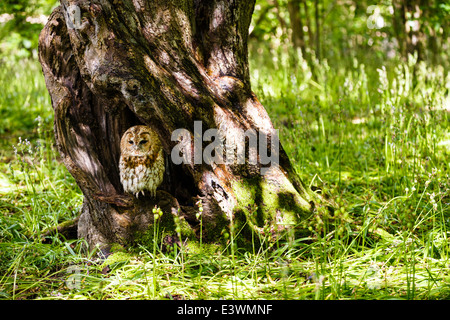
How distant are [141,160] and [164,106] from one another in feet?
1.45

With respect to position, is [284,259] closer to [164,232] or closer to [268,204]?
[268,204]

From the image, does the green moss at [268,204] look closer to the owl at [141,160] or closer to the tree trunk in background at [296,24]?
the owl at [141,160]

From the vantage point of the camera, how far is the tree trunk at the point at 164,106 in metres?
2.40

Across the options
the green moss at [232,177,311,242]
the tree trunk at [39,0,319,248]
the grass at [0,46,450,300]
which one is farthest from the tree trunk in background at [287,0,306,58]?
the green moss at [232,177,311,242]

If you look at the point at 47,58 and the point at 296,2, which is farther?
the point at 296,2

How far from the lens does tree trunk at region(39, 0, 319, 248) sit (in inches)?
94.6

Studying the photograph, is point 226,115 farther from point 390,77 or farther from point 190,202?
point 390,77

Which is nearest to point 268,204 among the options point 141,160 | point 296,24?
point 141,160

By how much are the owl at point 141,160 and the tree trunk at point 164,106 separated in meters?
0.11

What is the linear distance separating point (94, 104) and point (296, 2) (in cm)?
701

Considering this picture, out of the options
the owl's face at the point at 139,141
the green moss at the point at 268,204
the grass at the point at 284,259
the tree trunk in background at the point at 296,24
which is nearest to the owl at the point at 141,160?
the owl's face at the point at 139,141

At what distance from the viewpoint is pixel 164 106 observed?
245cm
